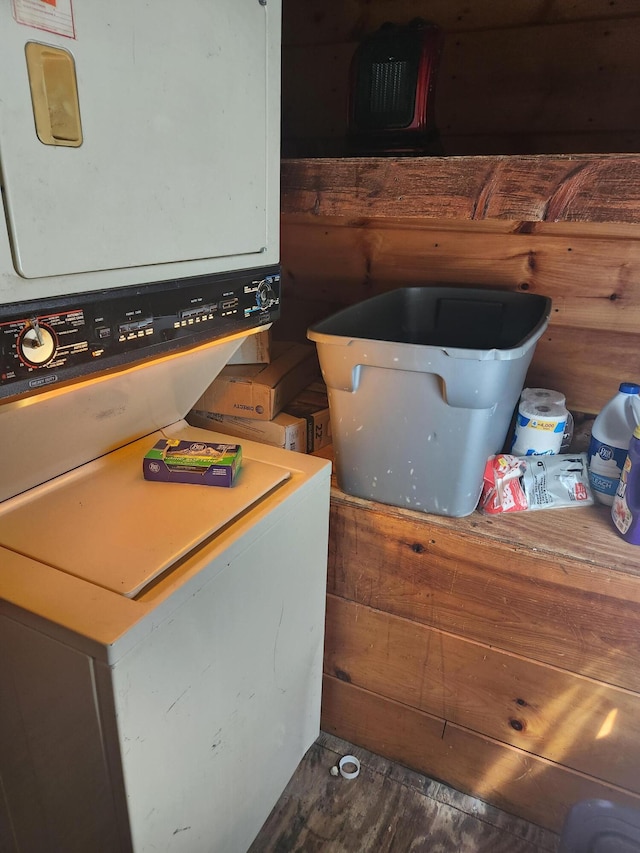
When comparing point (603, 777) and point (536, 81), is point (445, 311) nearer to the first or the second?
point (536, 81)

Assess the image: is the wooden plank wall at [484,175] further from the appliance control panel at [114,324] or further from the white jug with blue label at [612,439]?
the appliance control panel at [114,324]

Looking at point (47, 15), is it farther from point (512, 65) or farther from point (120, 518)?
point (512, 65)

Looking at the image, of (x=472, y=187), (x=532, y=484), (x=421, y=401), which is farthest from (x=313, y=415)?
(x=472, y=187)

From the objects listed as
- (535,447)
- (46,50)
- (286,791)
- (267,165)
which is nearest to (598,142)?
(535,447)

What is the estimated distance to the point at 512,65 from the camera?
144 cm

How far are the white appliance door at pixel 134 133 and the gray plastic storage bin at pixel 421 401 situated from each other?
0.34 m

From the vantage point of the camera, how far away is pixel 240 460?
1241mm

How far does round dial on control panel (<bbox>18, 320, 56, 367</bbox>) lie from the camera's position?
2.48 ft

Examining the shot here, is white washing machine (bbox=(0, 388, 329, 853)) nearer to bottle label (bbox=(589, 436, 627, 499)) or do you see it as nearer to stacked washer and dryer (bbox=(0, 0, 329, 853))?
stacked washer and dryer (bbox=(0, 0, 329, 853))

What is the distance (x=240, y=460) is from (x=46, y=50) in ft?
2.50

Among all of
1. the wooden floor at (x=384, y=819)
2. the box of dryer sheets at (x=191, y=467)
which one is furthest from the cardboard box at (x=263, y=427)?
the wooden floor at (x=384, y=819)

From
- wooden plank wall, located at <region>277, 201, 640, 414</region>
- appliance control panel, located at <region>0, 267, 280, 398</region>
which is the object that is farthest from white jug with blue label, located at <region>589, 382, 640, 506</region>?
appliance control panel, located at <region>0, 267, 280, 398</region>

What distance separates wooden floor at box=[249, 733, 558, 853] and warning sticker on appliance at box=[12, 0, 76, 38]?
63.8 inches

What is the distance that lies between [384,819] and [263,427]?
3.33 feet
